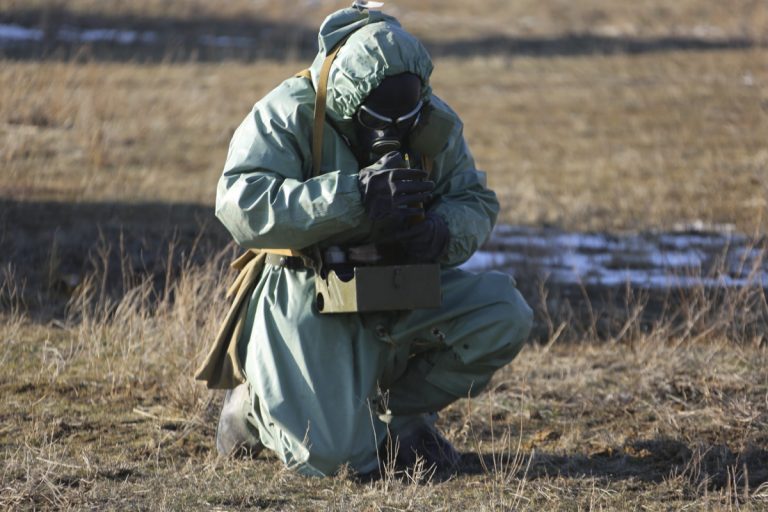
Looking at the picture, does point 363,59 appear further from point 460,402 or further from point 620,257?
point 620,257

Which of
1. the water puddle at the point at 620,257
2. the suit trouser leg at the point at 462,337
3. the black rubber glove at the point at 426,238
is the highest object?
the black rubber glove at the point at 426,238

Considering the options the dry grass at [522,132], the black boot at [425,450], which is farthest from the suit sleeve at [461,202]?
the dry grass at [522,132]

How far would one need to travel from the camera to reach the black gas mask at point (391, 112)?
4141 mm

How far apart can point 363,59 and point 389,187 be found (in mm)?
454

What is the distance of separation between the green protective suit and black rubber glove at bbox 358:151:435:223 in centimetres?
4

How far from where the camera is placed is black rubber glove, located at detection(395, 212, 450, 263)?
423 centimetres

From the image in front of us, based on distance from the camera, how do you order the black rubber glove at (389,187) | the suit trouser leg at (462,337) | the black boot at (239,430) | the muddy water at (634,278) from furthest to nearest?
the muddy water at (634,278), the black boot at (239,430), the suit trouser leg at (462,337), the black rubber glove at (389,187)

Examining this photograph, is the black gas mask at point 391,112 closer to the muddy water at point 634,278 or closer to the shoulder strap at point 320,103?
the shoulder strap at point 320,103

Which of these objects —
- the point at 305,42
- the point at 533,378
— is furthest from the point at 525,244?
the point at 305,42

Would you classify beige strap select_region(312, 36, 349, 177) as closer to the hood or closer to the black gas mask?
the hood

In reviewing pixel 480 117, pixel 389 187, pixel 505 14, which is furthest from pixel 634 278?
pixel 505 14

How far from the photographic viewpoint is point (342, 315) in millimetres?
4395

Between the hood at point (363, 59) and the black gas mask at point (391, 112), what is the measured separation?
27 millimetres

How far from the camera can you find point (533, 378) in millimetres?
5785
